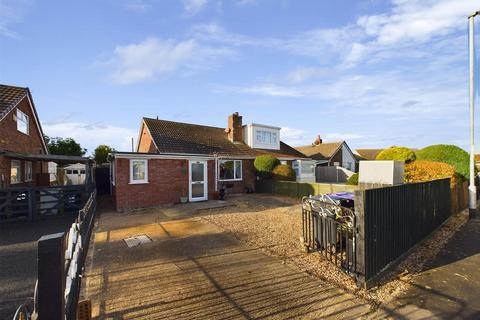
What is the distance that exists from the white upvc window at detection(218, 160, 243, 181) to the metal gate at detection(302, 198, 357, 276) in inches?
462

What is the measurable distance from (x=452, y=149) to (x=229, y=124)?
1506cm

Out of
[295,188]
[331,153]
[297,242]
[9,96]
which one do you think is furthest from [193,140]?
[331,153]

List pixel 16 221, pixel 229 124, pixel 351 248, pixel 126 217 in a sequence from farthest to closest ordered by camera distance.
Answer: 1. pixel 229 124
2. pixel 126 217
3. pixel 16 221
4. pixel 351 248

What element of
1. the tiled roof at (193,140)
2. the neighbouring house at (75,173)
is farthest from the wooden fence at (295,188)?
the neighbouring house at (75,173)

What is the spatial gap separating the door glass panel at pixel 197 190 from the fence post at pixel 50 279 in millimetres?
11743

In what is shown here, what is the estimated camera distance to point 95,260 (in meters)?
5.50

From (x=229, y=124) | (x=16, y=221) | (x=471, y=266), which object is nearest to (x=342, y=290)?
Answer: (x=471, y=266)

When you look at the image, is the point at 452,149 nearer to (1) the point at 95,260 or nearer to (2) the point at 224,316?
(2) the point at 224,316

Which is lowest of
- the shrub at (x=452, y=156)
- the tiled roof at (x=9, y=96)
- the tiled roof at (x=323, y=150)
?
the shrub at (x=452, y=156)

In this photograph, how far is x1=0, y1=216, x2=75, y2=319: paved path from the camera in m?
4.00

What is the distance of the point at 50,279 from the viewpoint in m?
2.21

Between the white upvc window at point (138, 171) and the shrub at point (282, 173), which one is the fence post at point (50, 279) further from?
the shrub at point (282, 173)

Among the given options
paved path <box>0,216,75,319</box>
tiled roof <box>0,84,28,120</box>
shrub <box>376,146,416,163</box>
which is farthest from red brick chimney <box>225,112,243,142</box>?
paved path <box>0,216,75,319</box>

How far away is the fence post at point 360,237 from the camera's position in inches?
164
